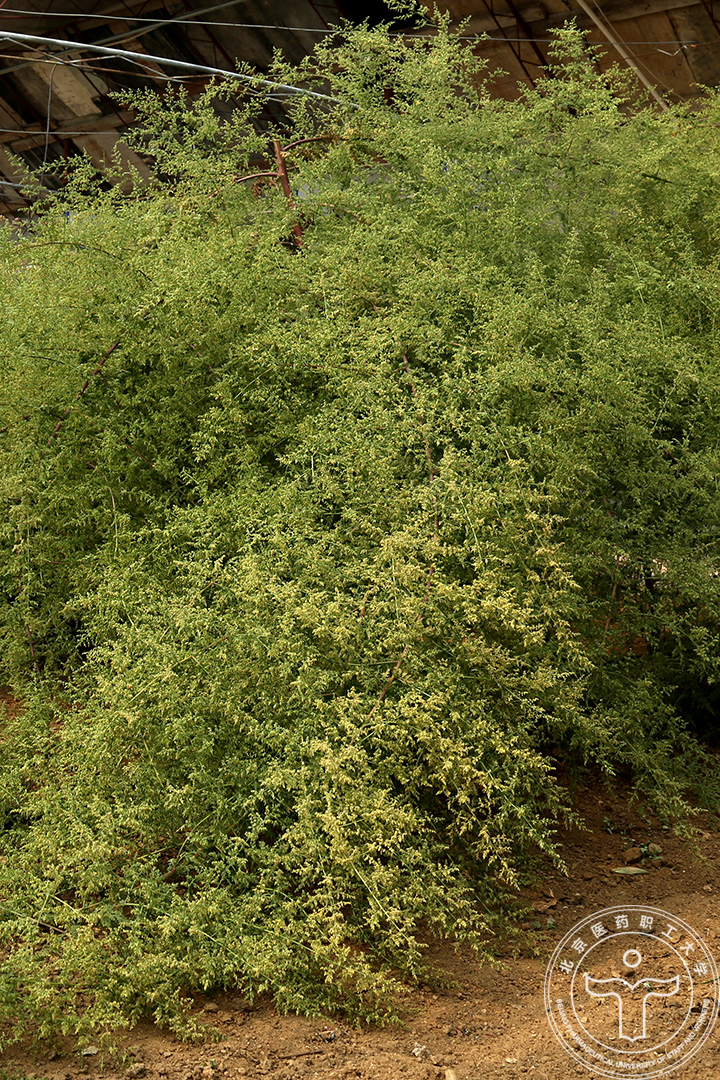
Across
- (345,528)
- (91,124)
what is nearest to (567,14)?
(91,124)

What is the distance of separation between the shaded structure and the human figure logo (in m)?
6.21

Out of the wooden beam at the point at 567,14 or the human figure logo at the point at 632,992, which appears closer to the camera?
the human figure logo at the point at 632,992

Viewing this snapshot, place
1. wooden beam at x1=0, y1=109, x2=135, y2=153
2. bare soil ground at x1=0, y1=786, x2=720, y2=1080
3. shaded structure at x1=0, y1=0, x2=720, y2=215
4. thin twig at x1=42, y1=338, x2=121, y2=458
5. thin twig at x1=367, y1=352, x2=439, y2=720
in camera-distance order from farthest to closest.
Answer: wooden beam at x1=0, y1=109, x2=135, y2=153 → shaded structure at x1=0, y1=0, x2=720, y2=215 → thin twig at x1=42, y1=338, x2=121, y2=458 → thin twig at x1=367, y1=352, x2=439, y2=720 → bare soil ground at x1=0, y1=786, x2=720, y2=1080

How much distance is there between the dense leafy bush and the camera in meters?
2.32

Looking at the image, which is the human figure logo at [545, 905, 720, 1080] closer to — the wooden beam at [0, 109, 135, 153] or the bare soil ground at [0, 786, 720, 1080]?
the bare soil ground at [0, 786, 720, 1080]

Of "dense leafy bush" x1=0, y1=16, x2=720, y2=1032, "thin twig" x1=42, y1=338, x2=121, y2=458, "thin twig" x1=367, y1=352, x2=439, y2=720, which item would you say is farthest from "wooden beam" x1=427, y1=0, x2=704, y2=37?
"thin twig" x1=367, y1=352, x2=439, y2=720

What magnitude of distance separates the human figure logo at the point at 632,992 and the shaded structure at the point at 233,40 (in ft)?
20.4

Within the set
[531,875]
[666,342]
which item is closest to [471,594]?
[531,875]

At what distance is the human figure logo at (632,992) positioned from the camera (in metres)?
2.14

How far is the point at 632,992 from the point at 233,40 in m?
9.80

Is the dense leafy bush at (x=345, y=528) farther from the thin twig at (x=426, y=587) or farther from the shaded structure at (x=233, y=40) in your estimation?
the shaded structure at (x=233, y=40)

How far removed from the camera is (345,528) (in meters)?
2.85

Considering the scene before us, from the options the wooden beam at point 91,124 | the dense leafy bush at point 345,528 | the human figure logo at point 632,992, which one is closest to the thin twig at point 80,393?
the dense leafy bush at point 345,528

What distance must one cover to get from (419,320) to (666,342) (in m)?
0.87
